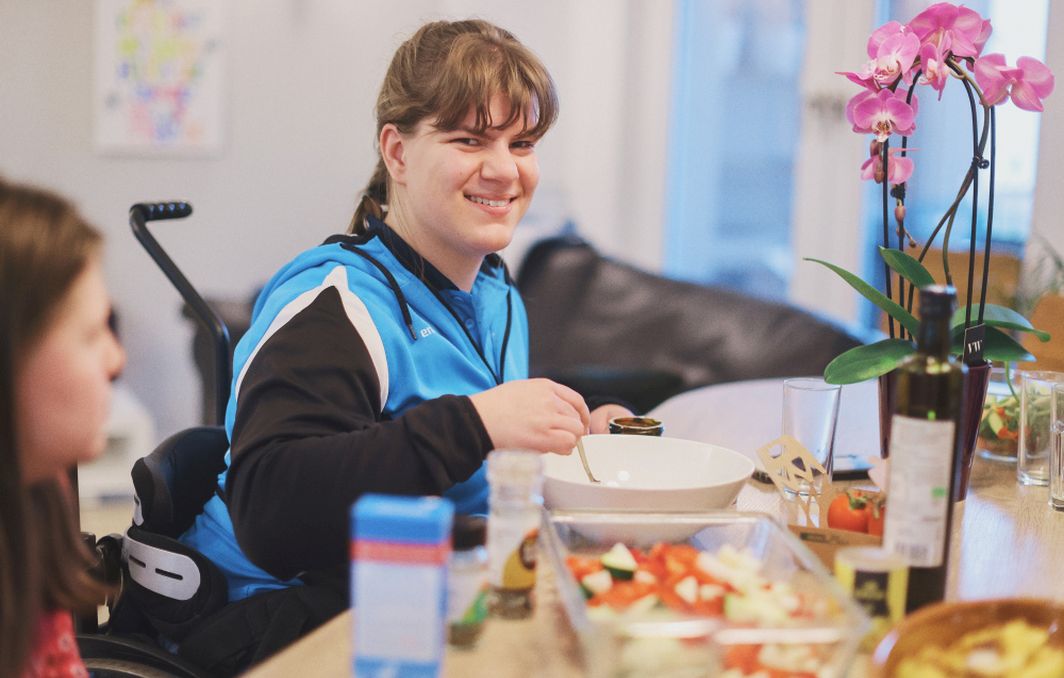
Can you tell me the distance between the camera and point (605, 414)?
165 cm

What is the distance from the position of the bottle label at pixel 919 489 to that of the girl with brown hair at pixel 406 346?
371 mm

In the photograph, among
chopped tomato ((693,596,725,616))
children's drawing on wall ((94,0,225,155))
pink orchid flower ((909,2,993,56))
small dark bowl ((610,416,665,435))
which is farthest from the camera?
children's drawing on wall ((94,0,225,155))

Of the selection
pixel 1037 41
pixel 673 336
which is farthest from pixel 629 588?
pixel 1037 41

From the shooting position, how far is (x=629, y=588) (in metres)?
0.91

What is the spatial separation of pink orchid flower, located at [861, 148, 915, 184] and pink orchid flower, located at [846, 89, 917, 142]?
0.05 m

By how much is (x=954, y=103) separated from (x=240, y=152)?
2654 mm

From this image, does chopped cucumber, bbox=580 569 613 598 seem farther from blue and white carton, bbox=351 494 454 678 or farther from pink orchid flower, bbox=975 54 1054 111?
pink orchid flower, bbox=975 54 1054 111

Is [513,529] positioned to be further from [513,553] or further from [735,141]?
[735,141]

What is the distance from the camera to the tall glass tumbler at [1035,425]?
1438mm

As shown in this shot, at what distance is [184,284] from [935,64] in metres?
1.01

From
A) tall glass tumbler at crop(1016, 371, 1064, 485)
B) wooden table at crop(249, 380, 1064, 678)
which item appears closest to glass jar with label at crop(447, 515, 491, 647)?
wooden table at crop(249, 380, 1064, 678)

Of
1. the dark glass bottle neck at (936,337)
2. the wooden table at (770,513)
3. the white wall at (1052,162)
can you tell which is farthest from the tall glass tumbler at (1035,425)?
the white wall at (1052,162)

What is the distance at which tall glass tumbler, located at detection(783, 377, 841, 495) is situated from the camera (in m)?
1.35

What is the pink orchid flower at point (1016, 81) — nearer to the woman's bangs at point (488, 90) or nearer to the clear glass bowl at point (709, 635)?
the woman's bangs at point (488, 90)
